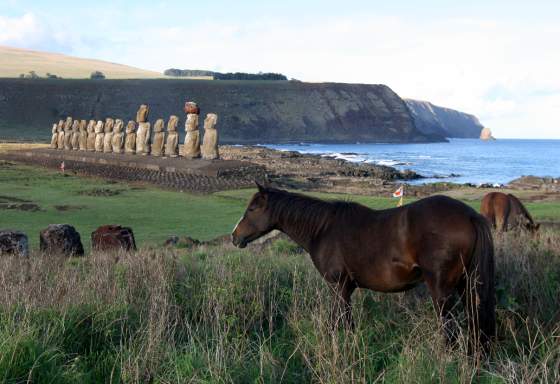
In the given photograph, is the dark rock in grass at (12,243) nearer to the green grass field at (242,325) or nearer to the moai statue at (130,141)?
the green grass field at (242,325)

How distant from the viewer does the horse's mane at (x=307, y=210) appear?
8.00 metres

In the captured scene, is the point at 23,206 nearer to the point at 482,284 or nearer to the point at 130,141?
the point at 482,284

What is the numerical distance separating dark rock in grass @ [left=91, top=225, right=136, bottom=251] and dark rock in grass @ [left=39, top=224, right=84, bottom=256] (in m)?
0.36

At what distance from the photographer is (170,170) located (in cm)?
3400

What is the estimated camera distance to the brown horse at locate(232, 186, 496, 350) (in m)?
6.83

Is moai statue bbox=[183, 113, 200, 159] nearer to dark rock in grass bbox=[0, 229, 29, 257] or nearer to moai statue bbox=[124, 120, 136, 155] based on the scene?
moai statue bbox=[124, 120, 136, 155]

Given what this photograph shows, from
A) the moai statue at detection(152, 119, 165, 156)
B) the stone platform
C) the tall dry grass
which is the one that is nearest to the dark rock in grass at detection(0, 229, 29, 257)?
the tall dry grass

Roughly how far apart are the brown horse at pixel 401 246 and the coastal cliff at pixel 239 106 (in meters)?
107

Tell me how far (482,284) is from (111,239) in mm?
9336

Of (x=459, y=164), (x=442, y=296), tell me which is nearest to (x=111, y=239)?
(x=442, y=296)

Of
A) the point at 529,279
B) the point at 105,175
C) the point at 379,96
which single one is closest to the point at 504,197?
the point at 529,279

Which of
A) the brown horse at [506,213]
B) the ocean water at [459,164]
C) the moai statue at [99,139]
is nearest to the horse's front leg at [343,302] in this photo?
the brown horse at [506,213]

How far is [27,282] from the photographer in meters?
9.29

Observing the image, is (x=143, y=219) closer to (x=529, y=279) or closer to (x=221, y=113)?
→ (x=529, y=279)
